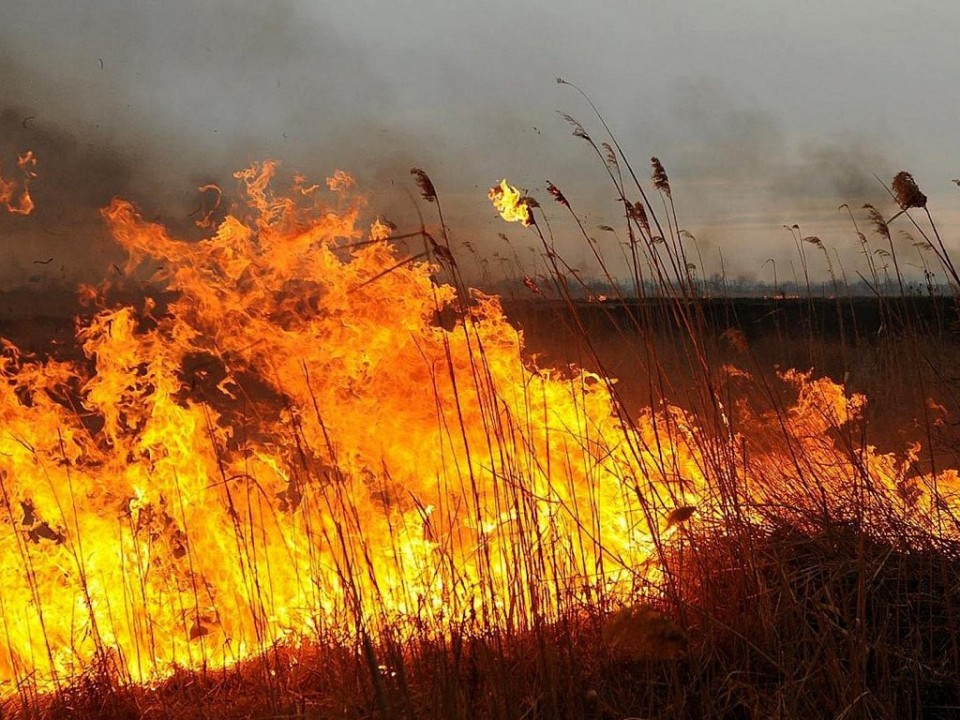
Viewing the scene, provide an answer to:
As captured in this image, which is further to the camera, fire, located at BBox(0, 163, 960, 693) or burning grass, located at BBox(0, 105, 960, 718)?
fire, located at BBox(0, 163, 960, 693)

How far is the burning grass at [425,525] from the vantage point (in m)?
2.54

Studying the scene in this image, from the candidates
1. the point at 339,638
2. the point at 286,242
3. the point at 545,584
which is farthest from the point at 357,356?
the point at 545,584

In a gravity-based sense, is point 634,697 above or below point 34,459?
below

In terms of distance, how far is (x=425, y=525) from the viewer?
3.31 meters

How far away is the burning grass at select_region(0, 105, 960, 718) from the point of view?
2.54 m

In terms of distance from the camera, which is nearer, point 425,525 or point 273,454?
point 425,525

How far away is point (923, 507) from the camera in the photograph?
11.8 ft

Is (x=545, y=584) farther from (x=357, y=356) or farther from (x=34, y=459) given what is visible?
(x=34, y=459)

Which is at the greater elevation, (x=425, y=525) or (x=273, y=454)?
(x=273, y=454)

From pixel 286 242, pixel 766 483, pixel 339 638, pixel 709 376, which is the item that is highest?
pixel 286 242

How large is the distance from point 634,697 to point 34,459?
104 inches

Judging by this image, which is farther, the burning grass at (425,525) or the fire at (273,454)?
the fire at (273,454)

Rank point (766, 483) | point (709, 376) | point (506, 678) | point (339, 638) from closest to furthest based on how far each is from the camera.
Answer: point (506, 678), point (709, 376), point (339, 638), point (766, 483)

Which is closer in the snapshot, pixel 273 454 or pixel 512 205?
pixel 512 205
